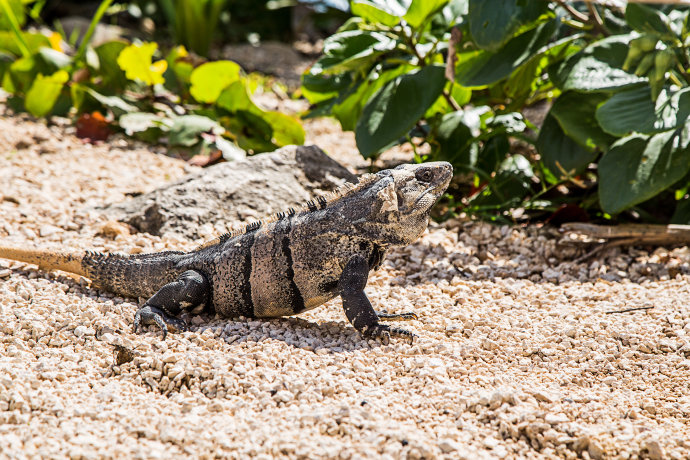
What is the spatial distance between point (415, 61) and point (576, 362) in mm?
2953

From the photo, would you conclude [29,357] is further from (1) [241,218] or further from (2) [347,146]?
(2) [347,146]

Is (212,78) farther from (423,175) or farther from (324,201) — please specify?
(423,175)

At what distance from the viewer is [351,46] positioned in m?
5.06

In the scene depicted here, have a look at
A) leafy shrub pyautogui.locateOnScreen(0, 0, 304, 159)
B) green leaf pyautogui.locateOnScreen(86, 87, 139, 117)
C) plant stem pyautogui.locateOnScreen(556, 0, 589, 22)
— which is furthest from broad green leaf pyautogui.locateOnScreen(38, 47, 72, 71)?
plant stem pyautogui.locateOnScreen(556, 0, 589, 22)

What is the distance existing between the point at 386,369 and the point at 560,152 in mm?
2709

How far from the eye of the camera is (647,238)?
473 cm

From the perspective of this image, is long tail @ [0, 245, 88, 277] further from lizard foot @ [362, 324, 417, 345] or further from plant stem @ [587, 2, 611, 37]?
plant stem @ [587, 2, 611, 37]

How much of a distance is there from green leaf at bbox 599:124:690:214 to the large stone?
6.16ft

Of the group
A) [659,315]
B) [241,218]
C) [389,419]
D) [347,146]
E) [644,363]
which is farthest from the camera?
[347,146]

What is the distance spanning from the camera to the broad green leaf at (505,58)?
15.2ft

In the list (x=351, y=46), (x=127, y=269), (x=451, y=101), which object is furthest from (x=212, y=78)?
(x=127, y=269)

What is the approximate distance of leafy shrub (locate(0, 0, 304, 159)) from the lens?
6.10 metres

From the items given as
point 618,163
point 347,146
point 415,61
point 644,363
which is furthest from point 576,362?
point 347,146

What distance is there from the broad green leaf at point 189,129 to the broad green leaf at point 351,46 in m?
1.51
